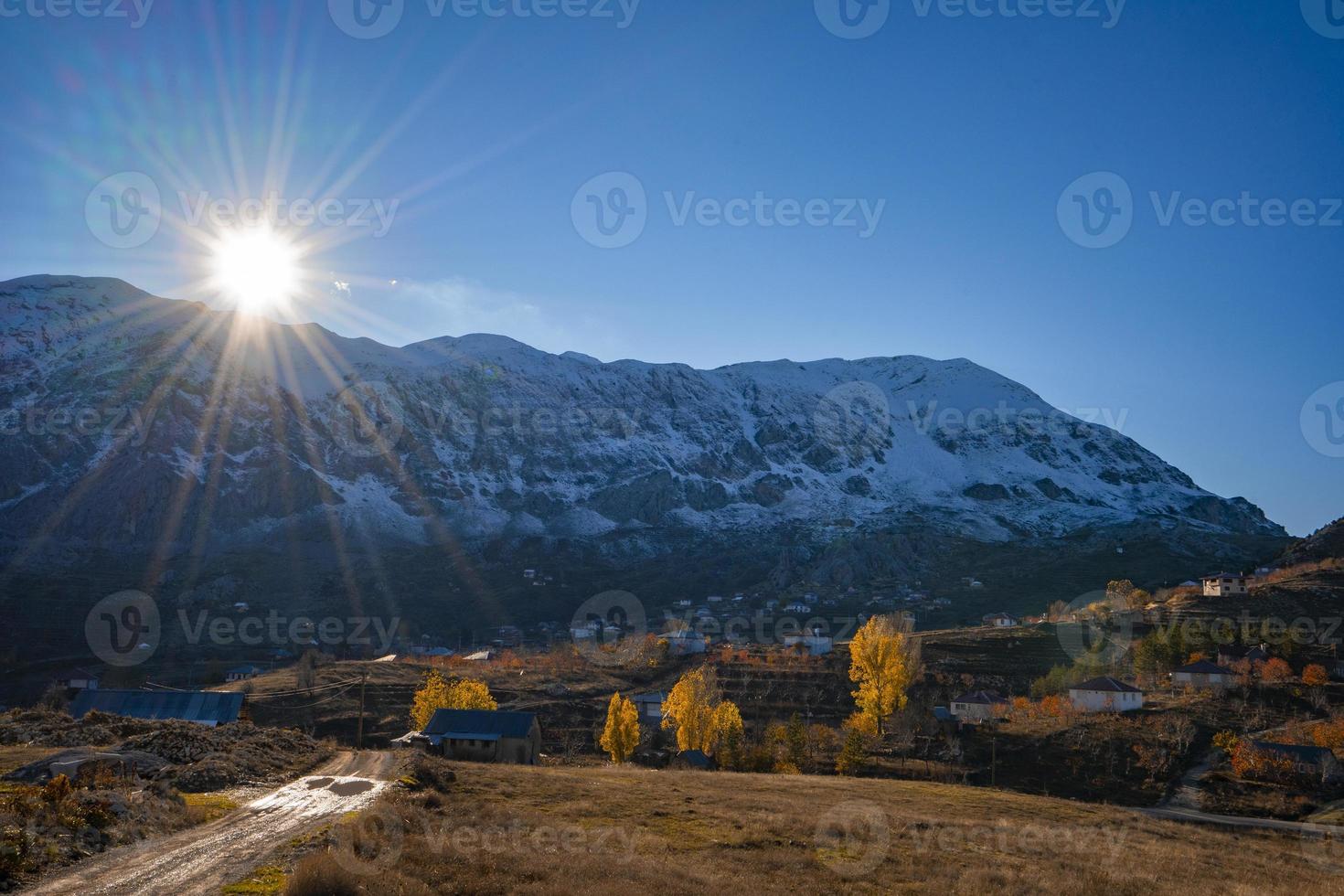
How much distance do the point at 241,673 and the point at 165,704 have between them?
173 feet

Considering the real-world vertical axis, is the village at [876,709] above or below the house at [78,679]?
above

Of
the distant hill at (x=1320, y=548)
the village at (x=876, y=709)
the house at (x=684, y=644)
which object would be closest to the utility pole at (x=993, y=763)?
A: the village at (x=876, y=709)

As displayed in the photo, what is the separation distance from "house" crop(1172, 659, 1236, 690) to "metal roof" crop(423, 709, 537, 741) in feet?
220

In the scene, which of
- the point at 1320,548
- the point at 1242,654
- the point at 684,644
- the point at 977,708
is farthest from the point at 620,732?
the point at 1320,548

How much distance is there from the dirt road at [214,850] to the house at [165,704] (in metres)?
37.7

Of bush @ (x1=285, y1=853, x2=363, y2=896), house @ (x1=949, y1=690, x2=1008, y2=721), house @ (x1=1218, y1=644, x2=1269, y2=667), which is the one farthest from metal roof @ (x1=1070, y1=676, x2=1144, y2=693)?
bush @ (x1=285, y1=853, x2=363, y2=896)

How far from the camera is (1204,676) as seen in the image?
81.9 m

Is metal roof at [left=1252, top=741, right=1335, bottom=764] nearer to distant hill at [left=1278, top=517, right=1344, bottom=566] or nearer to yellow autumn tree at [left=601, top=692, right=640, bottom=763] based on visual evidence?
yellow autumn tree at [left=601, top=692, right=640, bottom=763]

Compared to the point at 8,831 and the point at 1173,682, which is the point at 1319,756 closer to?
the point at 1173,682

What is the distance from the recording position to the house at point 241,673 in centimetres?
10550

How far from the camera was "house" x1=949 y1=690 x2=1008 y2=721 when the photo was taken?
76.8m

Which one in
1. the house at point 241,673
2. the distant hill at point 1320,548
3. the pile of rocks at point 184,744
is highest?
the distant hill at point 1320,548

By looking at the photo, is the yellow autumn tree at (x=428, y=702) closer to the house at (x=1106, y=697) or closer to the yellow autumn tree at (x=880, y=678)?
the yellow autumn tree at (x=880, y=678)

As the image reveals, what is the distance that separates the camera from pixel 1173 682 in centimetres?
8400
